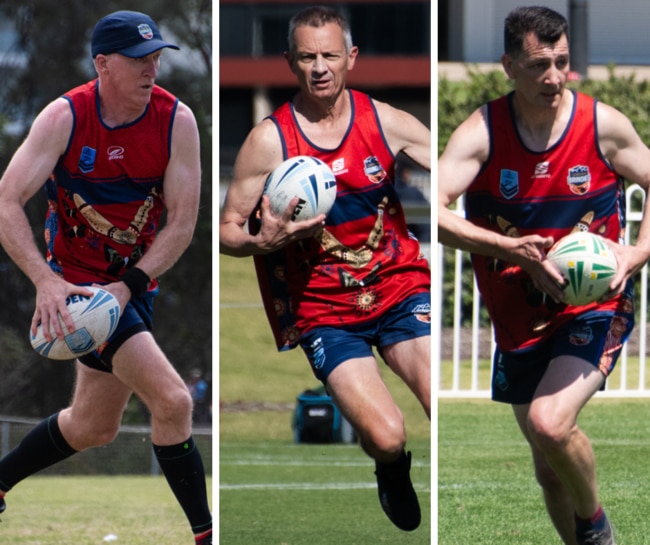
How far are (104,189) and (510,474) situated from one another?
2.68 meters

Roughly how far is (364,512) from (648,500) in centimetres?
133

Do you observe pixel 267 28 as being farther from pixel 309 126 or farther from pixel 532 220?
pixel 532 220

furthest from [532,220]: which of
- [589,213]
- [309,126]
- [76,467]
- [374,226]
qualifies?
[76,467]

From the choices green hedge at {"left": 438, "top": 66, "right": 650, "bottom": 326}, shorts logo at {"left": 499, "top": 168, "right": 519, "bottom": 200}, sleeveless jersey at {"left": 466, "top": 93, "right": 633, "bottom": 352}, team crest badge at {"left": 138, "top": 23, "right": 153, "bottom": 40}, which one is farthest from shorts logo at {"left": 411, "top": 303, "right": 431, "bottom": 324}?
green hedge at {"left": 438, "top": 66, "right": 650, "bottom": 326}

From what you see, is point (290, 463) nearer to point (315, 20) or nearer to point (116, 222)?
point (116, 222)

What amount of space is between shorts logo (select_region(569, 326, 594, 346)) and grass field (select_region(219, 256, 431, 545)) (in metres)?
1.36

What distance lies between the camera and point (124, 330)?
175 inches

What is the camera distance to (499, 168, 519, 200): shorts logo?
451 centimetres

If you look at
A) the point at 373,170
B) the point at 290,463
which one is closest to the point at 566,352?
the point at 373,170

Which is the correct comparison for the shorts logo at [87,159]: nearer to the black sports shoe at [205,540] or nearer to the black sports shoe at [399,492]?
the black sports shoe at [205,540]

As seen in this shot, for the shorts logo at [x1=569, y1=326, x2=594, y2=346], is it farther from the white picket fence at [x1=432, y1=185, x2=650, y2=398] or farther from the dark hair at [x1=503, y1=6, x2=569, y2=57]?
Answer: the white picket fence at [x1=432, y1=185, x2=650, y2=398]

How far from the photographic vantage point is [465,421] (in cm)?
764

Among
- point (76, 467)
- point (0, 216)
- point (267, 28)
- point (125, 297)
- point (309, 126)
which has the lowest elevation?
point (76, 467)

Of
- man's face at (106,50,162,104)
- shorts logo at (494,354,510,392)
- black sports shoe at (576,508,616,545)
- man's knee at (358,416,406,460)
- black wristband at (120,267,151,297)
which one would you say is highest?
man's face at (106,50,162,104)
